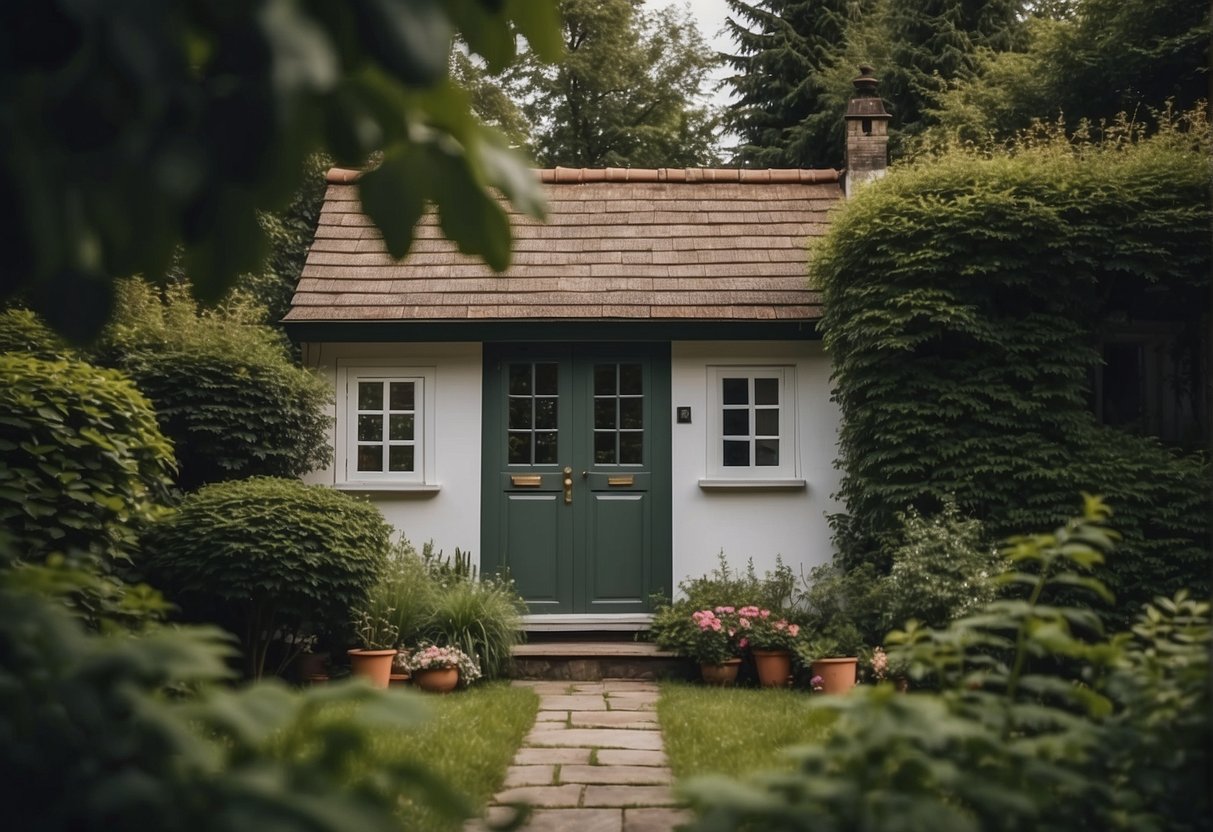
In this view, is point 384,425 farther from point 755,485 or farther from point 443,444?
point 755,485

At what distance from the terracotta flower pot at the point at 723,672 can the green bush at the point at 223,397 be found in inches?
147

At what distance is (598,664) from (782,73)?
17.7m

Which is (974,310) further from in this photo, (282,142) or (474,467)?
(282,142)

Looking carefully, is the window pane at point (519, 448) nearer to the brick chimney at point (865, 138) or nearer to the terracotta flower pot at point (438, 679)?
the terracotta flower pot at point (438, 679)

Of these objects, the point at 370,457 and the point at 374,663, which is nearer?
the point at 374,663

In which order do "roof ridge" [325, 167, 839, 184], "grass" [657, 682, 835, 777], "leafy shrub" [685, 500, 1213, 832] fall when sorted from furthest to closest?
"roof ridge" [325, 167, 839, 184] < "grass" [657, 682, 835, 777] < "leafy shrub" [685, 500, 1213, 832]

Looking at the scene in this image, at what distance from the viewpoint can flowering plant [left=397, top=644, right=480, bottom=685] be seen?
7.66 meters

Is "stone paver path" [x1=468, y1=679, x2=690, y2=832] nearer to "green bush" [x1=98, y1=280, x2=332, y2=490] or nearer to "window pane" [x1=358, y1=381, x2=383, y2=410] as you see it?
"green bush" [x1=98, y1=280, x2=332, y2=490]

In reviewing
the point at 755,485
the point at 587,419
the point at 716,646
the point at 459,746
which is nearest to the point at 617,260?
the point at 587,419

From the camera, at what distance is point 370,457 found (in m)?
9.66

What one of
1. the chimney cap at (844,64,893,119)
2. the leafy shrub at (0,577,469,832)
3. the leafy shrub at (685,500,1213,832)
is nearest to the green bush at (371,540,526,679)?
the chimney cap at (844,64,893,119)

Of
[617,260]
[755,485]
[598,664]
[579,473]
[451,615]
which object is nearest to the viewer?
[451,615]

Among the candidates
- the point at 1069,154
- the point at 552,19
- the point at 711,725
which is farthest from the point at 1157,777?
the point at 1069,154

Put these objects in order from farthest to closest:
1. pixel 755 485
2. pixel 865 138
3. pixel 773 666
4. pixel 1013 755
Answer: pixel 865 138
pixel 755 485
pixel 773 666
pixel 1013 755
